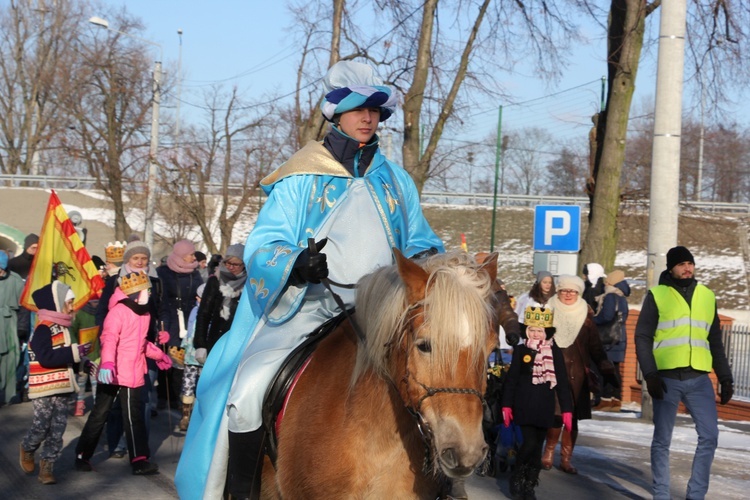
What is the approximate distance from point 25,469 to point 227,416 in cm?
534

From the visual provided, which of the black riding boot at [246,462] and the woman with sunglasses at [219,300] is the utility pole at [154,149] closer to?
the woman with sunglasses at [219,300]

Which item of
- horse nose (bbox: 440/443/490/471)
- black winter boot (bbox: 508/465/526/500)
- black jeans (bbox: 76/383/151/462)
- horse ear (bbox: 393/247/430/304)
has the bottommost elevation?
black winter boot (bbox: 508/465/526/500)

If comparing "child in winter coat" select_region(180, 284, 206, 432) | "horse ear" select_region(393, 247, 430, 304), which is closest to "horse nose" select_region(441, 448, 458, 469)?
"horse ear" select_region(393, 247, 430, 304)

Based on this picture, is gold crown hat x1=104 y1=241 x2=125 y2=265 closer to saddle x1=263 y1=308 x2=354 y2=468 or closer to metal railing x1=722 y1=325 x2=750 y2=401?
saddle x1=263 y1=308 x2=354 y2=468

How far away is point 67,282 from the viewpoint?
10.0 m

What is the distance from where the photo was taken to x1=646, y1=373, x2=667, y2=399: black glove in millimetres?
7824

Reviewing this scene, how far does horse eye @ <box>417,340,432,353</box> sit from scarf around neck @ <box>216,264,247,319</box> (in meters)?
7.29

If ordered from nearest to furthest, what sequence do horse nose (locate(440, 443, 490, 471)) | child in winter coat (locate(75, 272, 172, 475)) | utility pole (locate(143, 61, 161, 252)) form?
horse nose (locate(440, 443, 490, 471)) < child in winter coat (locate(75, 272, 172, 475)) < utility pole (locate(143, 61, 161, 252))

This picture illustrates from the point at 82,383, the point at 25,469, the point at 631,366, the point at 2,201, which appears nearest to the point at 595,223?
the point at 631,366

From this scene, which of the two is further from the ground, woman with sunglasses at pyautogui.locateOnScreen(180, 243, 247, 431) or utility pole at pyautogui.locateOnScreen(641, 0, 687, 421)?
utility pole at pyautogui.locateOnScreen(641, 0, 687, 421)

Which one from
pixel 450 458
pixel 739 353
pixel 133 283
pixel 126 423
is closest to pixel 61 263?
pixel 133 283

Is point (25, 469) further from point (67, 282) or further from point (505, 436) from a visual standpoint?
point (505, 436)

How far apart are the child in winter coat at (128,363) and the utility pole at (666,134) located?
6.38 m

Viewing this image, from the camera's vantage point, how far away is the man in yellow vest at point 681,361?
7801mm
